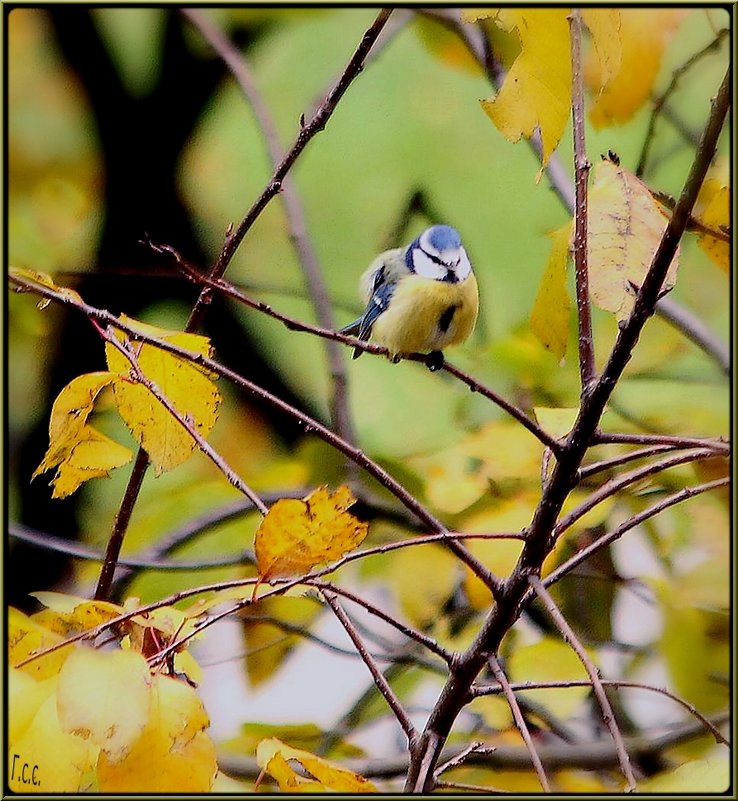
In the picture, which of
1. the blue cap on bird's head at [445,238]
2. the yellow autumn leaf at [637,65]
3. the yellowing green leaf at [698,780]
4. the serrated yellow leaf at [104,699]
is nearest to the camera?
the serrated yellow leaf at [104,699]

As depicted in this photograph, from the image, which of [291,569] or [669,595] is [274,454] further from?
[291,569]

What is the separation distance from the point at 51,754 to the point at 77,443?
0.58ft

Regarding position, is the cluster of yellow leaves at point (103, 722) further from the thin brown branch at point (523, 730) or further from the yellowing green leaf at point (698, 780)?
the yellowing green leaf at point (698, 780)

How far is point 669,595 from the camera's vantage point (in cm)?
93

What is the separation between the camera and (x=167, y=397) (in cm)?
Answer: 55

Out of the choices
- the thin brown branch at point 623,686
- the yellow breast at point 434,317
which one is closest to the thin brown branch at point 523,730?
the thin brown branch at point 623,686

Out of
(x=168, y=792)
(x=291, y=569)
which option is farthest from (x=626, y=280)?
(x=168, y=792)

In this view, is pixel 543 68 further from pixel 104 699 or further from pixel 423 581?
pixel 423 581

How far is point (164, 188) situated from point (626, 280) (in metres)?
0.90

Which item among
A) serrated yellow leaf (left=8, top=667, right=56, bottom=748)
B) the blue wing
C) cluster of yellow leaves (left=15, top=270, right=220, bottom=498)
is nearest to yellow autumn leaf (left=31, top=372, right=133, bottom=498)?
cluster of yellow leaves (left=15, top=270, right=220, bottom=498)

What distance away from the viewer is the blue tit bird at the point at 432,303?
3.00 ft

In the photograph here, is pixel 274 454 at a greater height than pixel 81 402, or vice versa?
pixel 274 454

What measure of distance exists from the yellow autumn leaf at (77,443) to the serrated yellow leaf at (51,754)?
5.3 inches

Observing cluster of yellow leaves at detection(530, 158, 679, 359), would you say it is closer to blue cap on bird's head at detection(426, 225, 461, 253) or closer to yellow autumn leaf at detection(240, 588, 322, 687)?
blue cap on bird's head at detection(426, 225, 461, 253)
